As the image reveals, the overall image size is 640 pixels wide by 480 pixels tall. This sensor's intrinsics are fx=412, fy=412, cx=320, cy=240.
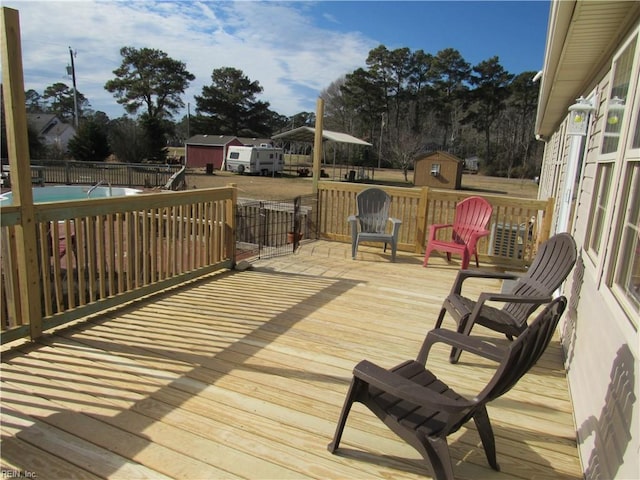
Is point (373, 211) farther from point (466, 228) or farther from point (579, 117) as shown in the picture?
point (579, 117)

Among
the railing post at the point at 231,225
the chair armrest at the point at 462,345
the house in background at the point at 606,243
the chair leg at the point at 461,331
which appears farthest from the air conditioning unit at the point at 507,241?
the chair armrest at the point at 462,345

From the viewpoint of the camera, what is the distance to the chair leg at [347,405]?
66.0 inches

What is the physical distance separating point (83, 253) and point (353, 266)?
10.1ft

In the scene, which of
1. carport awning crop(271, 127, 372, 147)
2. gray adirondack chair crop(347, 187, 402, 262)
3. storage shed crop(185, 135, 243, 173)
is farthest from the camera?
storage shed crop(185, 135, 243, 173)

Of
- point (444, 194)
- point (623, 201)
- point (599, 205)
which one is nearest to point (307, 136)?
point (444, 194)

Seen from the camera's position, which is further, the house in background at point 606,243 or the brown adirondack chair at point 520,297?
the brown adirondack chair at point 520,297

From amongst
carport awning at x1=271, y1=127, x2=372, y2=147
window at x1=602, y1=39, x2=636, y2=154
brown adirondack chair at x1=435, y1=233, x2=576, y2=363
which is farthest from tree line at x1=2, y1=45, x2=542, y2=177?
window at x1=602, y1=39, x2=636, y2=154

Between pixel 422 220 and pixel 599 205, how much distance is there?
3.38 metres

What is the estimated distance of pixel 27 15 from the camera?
2.51m

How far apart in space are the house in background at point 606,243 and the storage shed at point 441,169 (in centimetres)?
2252

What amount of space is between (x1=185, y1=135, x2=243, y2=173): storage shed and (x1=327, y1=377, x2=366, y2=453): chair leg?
33.1m

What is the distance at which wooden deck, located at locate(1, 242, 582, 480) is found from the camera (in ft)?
5.66

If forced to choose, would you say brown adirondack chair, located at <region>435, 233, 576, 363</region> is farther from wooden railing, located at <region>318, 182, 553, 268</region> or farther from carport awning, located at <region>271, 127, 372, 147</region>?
carport awning, located at <region>271, 127, 372, 147</region>

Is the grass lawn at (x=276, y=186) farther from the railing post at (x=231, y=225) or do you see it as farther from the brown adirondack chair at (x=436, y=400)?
the brown adirondack chair at (x=436, y=400)
